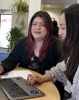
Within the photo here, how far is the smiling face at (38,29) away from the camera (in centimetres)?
171

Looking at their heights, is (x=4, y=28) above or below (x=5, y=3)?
below

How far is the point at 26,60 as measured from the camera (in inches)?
68.1

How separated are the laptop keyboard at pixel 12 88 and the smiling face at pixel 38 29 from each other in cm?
63

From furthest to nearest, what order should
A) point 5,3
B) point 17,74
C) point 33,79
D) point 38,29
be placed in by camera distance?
point 5,3, point 38,29, point 17,74, point 33,79

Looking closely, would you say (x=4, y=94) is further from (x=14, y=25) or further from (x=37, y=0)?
(x=14, y=25)

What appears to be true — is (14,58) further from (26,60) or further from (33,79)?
(33,79)

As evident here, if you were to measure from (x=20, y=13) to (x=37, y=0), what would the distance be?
1361mm

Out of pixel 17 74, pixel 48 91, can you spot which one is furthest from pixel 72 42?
pixel 17 74

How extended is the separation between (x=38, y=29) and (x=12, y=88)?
2.58 feet

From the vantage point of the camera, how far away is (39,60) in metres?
Answer: 1.67

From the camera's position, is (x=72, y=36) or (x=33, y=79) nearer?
(x=72, y=36)

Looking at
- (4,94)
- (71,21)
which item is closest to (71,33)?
(71,21)

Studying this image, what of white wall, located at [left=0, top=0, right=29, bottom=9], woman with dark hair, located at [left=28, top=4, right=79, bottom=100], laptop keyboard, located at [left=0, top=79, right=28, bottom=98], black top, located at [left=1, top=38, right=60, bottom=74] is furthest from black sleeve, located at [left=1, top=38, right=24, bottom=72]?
white wall, located at [left=0, top=0, right=29, bottom=9]

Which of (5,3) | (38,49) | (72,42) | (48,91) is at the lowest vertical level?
(48,91)
